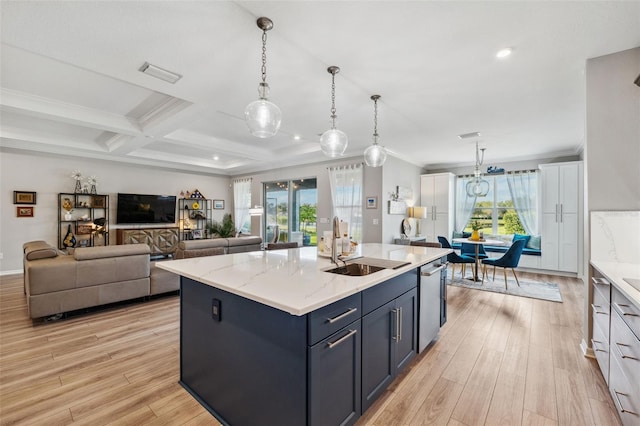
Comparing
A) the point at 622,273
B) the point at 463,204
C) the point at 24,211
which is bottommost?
the point at 622,273

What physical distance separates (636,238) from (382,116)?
2802mm

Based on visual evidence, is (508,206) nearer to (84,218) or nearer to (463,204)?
(463,204)

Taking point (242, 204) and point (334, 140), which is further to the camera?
point (242, 204)

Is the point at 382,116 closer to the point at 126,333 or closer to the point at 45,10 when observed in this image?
the point at 45,10

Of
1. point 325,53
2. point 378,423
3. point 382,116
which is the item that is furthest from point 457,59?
point 378,423

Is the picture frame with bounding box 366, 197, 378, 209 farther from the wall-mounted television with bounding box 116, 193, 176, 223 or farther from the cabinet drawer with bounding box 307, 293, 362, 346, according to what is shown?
the wall-mounted television with bounding box 116, 193, 176, 223

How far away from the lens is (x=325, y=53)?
7.54ft

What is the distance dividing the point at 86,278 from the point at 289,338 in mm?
3411

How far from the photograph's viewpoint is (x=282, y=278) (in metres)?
1.69

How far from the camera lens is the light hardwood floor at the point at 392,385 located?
1.76 m

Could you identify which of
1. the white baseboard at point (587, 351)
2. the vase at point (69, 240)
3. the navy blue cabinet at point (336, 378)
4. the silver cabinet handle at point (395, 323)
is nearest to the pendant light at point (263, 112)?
the navy blue cabinet at point (336, 378)

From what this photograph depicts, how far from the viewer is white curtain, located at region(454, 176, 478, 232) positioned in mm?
7090

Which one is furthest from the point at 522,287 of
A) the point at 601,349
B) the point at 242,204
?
the point at 242,204

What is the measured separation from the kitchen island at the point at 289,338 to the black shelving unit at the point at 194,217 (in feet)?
20.6
